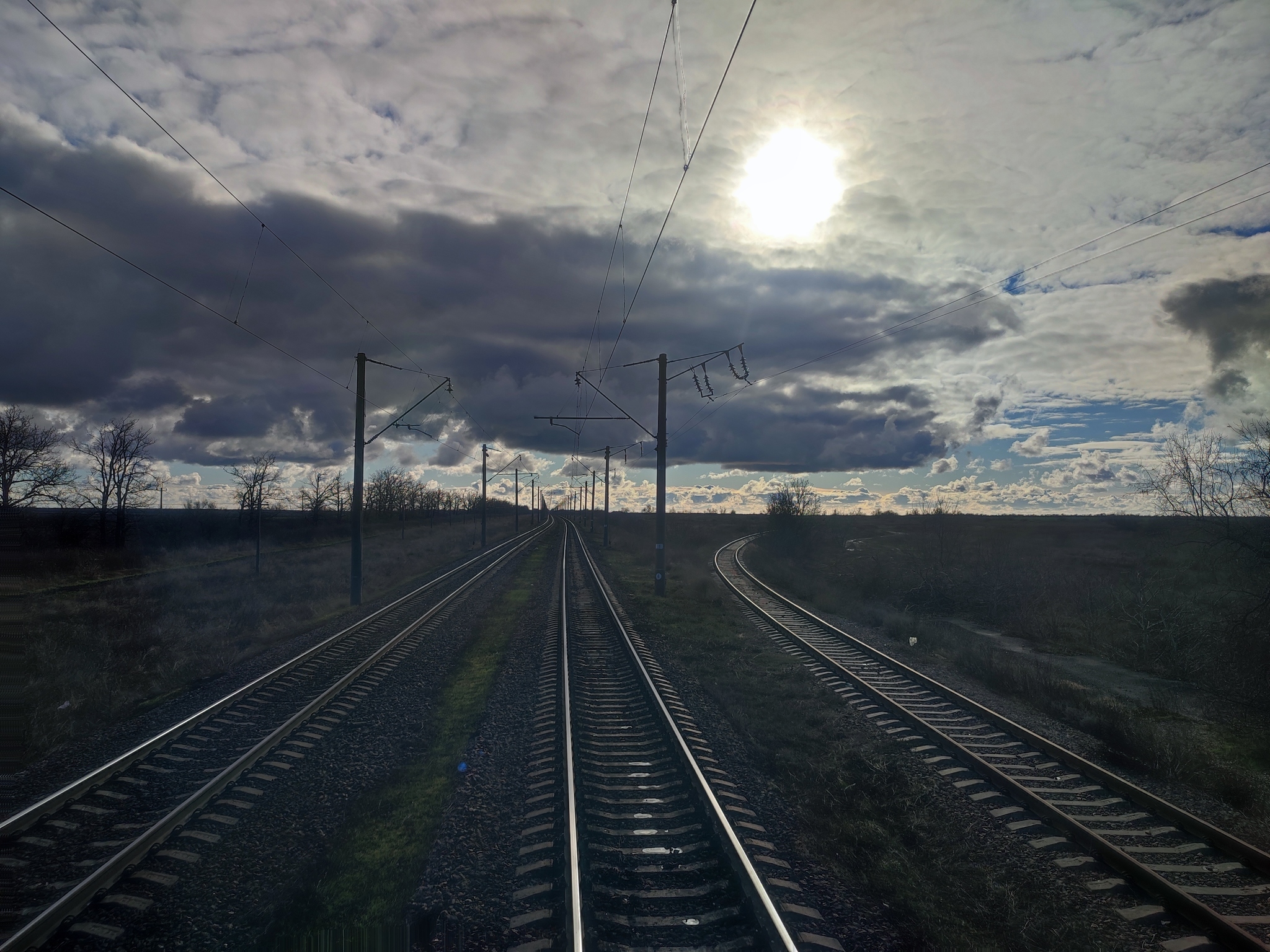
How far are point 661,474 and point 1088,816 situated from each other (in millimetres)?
19241

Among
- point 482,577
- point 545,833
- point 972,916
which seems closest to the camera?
point 972,916

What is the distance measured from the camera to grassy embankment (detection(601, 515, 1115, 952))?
5355 millimetres

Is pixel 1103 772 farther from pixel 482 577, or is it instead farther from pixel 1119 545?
pixel 1119 545

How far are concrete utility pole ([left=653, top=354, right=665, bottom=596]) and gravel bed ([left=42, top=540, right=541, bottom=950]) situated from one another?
15.3m

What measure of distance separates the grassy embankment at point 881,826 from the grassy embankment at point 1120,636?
3078mm

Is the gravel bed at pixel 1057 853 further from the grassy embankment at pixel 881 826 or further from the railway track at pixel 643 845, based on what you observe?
the railway track at pixel 643 845

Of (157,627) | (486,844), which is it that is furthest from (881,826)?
(157,627)

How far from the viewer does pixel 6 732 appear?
8891mm

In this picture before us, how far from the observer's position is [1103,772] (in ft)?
26.5

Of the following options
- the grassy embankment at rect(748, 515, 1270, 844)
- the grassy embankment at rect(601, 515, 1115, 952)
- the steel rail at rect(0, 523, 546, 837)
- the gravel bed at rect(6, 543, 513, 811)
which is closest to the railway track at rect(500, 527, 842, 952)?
the grassy embankment at rect(601, 515, 1115, 952)

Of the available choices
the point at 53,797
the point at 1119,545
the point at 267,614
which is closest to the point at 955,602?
the point at 267,614

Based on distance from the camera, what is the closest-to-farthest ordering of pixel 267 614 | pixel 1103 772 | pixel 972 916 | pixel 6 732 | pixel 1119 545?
pixel 972 916 < pixel 1103 772 < pixel 6 732 < pixel 267 614 < pixel 1119 545

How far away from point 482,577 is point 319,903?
25005 millimetres

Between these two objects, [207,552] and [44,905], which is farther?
[207,552]
